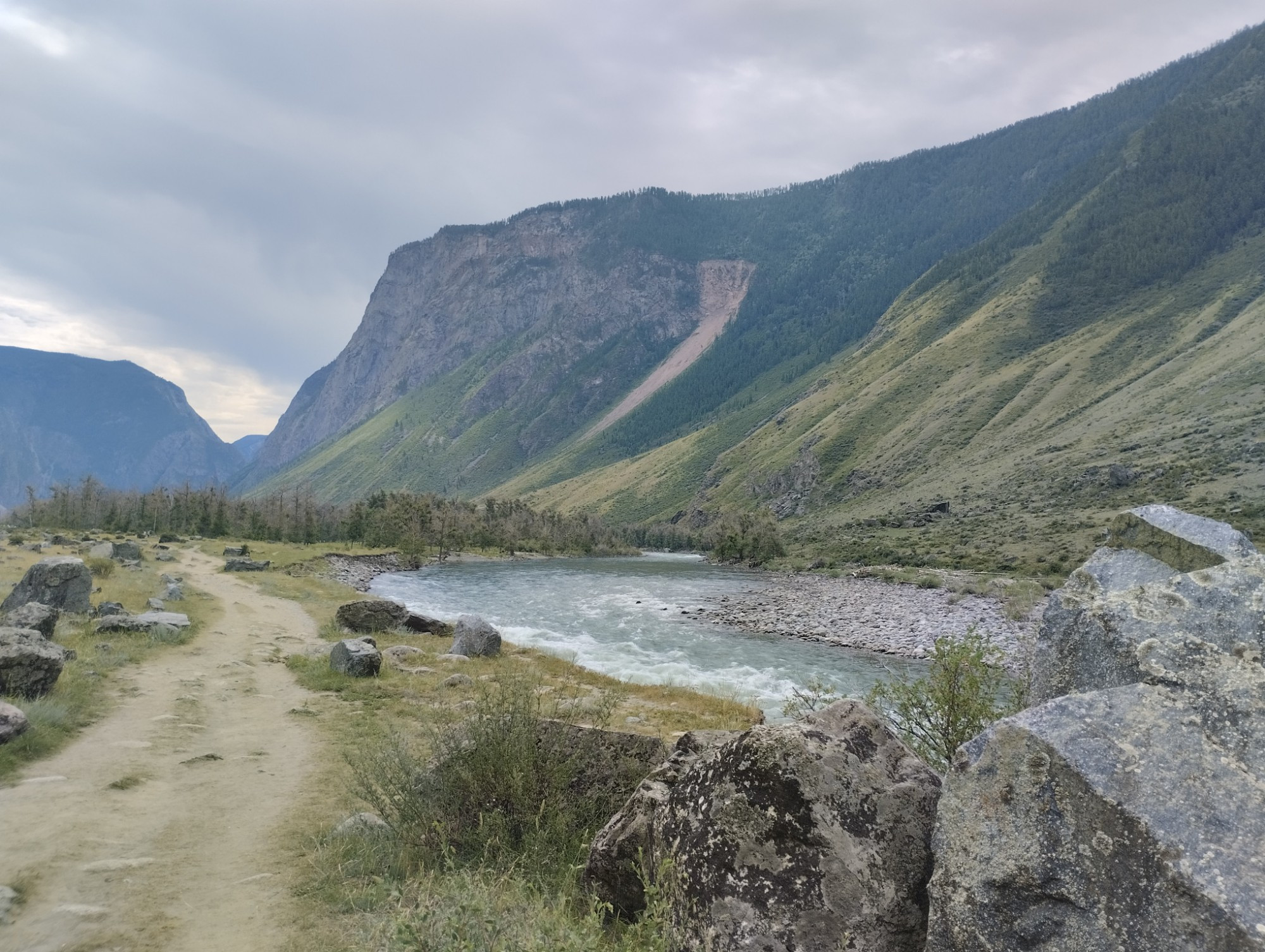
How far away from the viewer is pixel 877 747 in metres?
5.36

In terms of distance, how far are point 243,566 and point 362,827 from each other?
54.6 m

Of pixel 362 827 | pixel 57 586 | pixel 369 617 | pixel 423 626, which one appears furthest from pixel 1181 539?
pixel 57 586

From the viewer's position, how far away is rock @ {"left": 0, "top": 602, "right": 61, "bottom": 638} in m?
16.4

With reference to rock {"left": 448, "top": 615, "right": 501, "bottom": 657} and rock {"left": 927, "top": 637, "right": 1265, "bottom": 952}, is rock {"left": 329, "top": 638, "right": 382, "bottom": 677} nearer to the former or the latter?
rock {"left": 448, "top": 615, "right": 501, "bottom": 657}

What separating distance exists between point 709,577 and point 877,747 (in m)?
70.2

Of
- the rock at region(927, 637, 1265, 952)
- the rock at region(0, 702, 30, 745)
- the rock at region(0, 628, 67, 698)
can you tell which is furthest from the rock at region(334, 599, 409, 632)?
Result: the rock at region(927, 637, 1265, 952)

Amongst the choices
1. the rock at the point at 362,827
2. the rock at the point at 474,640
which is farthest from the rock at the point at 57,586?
the rock at the point at 362,827

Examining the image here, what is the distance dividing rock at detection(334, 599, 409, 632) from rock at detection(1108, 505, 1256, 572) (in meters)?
26.0

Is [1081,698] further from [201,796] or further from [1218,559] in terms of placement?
[201,796]

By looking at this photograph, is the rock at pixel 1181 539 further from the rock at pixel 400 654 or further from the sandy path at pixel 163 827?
the rock at pixel 400 654

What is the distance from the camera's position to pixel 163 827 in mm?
8117

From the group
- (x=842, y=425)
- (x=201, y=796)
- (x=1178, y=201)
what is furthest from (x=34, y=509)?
(x=1178, y=201)

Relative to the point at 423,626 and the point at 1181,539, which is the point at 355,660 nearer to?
the point at 423,626

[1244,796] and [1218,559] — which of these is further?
[1218,559]
